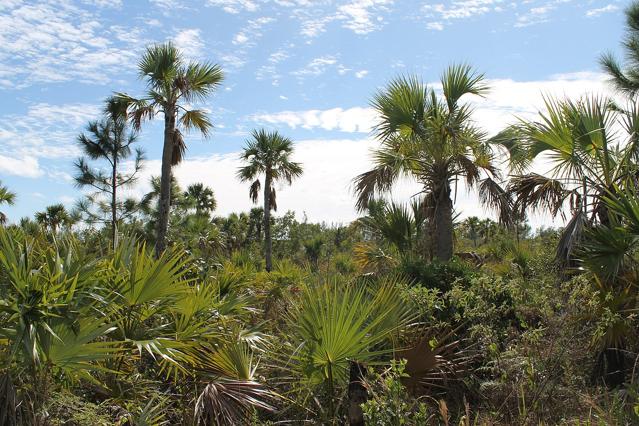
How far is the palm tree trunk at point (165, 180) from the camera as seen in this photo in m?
16.0

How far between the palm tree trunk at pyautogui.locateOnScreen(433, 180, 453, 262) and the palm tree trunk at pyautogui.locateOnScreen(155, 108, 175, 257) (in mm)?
8010

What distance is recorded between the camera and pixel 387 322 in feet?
17.6

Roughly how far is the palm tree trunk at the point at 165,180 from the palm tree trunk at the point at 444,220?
801 cm

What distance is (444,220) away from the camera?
39.6ft

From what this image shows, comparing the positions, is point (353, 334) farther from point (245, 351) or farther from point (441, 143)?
point (441, 143)

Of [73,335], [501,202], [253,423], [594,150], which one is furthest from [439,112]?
[73,335]

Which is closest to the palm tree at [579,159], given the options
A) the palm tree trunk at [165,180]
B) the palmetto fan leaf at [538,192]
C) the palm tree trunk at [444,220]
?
the palmetto fan leaf at [538,192]

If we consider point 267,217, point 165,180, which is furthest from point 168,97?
point 267,217

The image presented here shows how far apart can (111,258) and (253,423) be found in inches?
82.5

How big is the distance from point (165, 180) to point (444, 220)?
836 centimetres

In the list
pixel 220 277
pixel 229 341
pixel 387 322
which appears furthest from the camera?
pixel 220 277

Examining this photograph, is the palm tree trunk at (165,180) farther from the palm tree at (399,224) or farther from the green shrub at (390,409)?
the green shrub at (390,409)

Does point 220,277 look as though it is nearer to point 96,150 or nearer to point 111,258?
point 111,258

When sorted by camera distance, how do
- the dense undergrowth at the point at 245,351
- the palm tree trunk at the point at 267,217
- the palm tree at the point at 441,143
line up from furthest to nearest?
1. the palm tree trunk at the point at 267,217
2. the palm tree at the point at 441,143
3. the dense undergrowth at the point at 245,351
